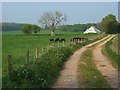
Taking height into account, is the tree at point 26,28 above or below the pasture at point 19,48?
above

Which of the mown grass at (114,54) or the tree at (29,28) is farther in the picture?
the tree at (29,28)

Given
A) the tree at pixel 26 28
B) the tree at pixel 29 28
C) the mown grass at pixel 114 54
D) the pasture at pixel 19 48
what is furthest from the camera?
the tree at pixel 29 28

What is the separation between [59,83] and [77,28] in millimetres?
171679

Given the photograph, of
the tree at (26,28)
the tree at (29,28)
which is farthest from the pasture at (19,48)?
the tree at (29,28)

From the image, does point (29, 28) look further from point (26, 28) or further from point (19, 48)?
point (19, 48)

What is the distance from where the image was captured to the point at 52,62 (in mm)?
17047

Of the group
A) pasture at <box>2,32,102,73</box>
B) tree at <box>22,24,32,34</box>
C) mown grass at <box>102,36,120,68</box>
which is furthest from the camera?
tree at <box>22,24,32,34</box>

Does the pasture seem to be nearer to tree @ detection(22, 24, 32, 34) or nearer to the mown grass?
the mown grass

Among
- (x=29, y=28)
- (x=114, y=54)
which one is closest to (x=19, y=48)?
(x=114, y=54)

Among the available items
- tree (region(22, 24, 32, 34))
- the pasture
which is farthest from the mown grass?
tree (region(22, 24, 32, 34))

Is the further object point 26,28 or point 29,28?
point 29,28

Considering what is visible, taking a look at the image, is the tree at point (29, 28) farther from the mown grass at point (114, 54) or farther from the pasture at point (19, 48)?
the mown grass at point (114, 54)

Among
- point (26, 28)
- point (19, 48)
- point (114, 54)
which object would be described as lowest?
point (19, 48)

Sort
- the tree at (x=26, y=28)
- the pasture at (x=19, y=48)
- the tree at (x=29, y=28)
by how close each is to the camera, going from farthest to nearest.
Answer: the tree at (x=29, y=28) → the tree at (x=26, y=28) → the pasture at (x=19, y=48)
